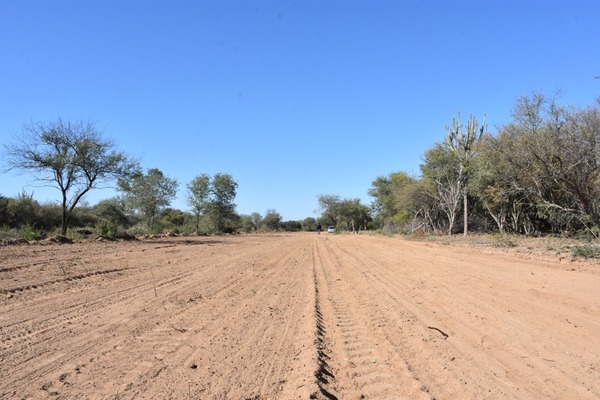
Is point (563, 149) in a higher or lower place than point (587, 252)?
higher

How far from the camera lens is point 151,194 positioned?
144 feet

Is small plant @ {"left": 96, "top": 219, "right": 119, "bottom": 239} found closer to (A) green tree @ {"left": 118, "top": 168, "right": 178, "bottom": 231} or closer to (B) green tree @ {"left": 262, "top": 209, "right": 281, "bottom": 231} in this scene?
(A) green tree @ {"left": 118, "top": 168, "right": 178, "bottom": 231}

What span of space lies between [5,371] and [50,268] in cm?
755

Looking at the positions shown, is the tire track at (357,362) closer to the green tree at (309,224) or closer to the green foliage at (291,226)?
the green foliage at (291,226)

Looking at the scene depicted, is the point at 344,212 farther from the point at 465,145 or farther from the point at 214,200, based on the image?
the point at 465,145

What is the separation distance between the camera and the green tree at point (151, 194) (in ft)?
142

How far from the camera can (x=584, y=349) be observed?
4.52 meters

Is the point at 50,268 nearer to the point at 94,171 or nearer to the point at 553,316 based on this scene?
the point at 553,316

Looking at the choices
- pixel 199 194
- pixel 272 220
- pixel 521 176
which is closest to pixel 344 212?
pixel 272 220

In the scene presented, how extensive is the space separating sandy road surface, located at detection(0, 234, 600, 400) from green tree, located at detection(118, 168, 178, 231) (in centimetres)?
3557

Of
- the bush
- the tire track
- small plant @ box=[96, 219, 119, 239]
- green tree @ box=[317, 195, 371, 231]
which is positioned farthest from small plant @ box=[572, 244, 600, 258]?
green tree @ box=[317, 195, 371, 231]

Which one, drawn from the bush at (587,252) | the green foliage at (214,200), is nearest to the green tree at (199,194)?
the green foliage at (214,200)

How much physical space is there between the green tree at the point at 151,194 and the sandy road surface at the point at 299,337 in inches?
1401

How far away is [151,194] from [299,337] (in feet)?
140
